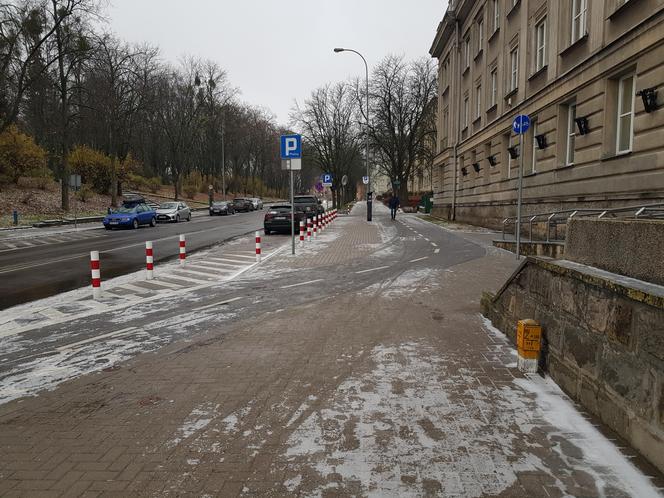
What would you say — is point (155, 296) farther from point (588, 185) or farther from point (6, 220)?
point (6, 220)

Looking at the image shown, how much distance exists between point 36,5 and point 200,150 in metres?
42.6

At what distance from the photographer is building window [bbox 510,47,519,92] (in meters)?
21.4

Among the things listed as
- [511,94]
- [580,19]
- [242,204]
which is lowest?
[242,204]

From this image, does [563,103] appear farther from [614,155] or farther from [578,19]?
[614,155]

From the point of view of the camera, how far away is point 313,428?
11.8 feet

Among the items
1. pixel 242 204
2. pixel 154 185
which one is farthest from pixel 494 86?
pixel 154 185

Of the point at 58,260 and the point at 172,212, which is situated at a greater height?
the point at 172,212

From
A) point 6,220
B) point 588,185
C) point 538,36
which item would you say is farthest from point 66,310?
point 6,220

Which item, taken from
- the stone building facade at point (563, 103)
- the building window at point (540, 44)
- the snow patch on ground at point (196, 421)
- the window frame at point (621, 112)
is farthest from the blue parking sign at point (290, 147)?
the building window at point (540, 44)

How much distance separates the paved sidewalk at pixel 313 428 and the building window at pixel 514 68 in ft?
62.2

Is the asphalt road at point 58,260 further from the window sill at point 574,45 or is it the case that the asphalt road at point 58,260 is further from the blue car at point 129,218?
the window sill at point 574,45

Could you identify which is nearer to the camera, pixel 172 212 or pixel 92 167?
pixel 172 212

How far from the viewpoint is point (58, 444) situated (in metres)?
3.43

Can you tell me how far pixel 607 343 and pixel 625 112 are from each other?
12.3m
